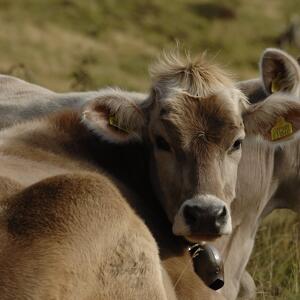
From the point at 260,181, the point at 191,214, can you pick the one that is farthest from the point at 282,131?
the point at 191,214

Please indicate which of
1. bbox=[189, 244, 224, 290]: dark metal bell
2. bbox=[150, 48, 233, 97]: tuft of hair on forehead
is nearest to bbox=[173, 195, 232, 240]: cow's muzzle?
bbox=[189, 244, 224, 290]: dark metal bell

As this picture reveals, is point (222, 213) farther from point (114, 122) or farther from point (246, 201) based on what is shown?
point (246, 201)

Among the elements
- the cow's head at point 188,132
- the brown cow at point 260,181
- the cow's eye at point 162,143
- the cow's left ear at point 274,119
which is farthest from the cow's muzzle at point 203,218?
the brown cow at point 260,181

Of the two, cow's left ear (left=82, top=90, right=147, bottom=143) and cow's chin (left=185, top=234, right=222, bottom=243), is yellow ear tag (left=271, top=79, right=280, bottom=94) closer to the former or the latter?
cow's left ear (left=82, top=90, right=147, bottom=143)

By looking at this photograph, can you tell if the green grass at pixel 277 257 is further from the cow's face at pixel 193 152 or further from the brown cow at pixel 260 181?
the cow's face at pixel 193 152

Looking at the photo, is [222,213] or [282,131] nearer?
[222,213]

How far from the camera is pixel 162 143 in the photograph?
314 inches

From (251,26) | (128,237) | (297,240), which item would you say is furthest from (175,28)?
(128,237)

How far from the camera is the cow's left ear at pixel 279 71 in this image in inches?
358

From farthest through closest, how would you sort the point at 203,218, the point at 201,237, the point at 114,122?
1. the point at 114,122
2. the point at 201,237
3. the point at 203,218

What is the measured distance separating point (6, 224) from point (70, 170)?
1.53 metres

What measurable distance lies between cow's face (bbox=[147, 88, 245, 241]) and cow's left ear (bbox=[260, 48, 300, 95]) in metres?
1.08

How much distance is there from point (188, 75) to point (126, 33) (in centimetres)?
4599

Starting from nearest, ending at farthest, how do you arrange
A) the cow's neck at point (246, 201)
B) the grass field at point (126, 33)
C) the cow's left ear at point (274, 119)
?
the cow's left ear at point (274, 119)
the cow's neck at point (246, 201)
the grass field at point (126, 33)
